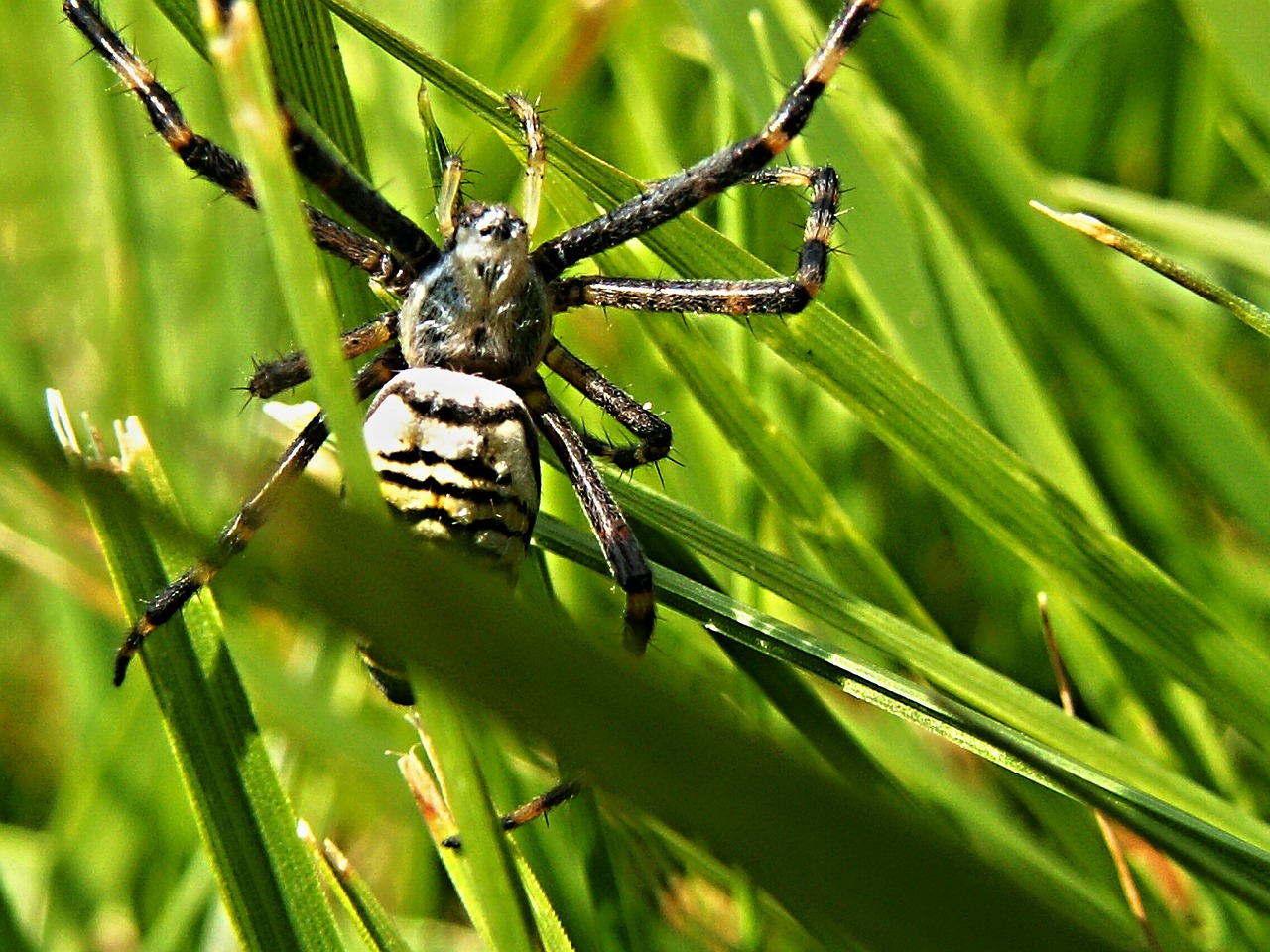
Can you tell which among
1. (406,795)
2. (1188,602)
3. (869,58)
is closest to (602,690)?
(1188,602)

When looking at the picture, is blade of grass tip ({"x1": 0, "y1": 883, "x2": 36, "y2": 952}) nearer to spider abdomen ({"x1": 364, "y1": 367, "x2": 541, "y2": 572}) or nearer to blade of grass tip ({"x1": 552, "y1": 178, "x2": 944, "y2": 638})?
spider abdomen ({"x1": 364, "y1": 367, "x2": 541, "y2": 572})

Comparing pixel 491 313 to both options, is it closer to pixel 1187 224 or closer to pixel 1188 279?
pixel 1188 279

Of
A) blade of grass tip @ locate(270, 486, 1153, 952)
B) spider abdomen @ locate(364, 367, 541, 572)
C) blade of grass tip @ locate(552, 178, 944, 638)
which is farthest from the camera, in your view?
blade of grass tip @ locate(552, 178, 944, 638)

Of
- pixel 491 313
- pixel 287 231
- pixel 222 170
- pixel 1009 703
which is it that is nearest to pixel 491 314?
pixel 491 313

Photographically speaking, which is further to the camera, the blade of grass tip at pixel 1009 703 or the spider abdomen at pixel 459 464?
the spider abdomen at pixel 459 464

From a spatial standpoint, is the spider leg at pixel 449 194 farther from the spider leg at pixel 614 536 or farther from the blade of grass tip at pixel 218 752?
the blade of grass tip at pixel 218 752

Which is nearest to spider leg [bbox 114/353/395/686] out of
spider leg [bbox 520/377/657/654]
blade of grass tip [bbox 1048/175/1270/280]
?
spider leg [bbox 520/377/657/654]

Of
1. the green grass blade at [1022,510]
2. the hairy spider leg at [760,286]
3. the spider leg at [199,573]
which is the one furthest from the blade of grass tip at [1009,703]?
the spider leg at [199,573]
